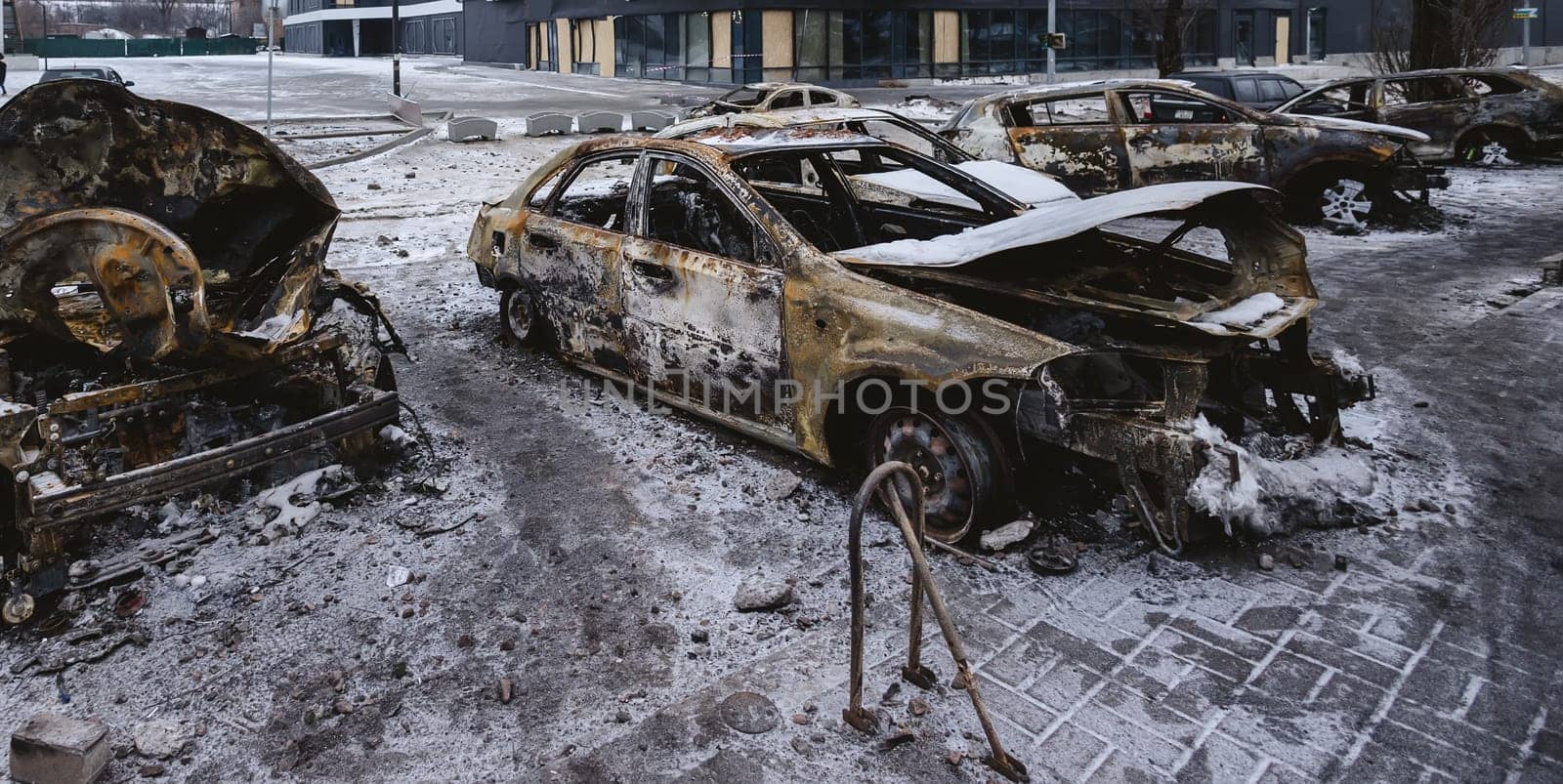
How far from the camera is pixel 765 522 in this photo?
4.72 meters

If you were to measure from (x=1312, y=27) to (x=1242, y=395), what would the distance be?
46379mm

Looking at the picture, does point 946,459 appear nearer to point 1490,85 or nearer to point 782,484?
point 782,484

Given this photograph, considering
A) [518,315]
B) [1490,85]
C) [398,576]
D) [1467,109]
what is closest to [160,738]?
[398,576]

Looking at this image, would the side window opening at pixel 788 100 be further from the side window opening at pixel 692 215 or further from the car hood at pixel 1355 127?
the side window opening at pixel 692 215

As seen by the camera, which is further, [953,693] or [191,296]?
[191,296]

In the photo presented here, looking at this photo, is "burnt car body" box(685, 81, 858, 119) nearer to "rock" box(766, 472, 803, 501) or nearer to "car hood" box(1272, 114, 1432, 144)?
"car hood" box(1272, 114, 1432, 144)

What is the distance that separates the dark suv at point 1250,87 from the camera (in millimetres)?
14383

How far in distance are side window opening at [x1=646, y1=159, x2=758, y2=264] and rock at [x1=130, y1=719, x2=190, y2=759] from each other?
9.83ft

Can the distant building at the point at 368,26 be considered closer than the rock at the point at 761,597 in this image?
No

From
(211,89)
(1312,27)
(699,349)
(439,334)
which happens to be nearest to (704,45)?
(211,89)

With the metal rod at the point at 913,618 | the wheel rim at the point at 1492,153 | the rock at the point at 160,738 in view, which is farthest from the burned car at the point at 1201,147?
the rock at the point at 160,738

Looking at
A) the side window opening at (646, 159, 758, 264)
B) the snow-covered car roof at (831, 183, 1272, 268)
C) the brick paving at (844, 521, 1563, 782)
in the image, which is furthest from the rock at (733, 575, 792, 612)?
the side window opening at (646, 159, 758, 264)

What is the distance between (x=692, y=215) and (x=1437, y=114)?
41.3 ft

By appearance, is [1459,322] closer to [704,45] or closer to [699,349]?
[699,349]
